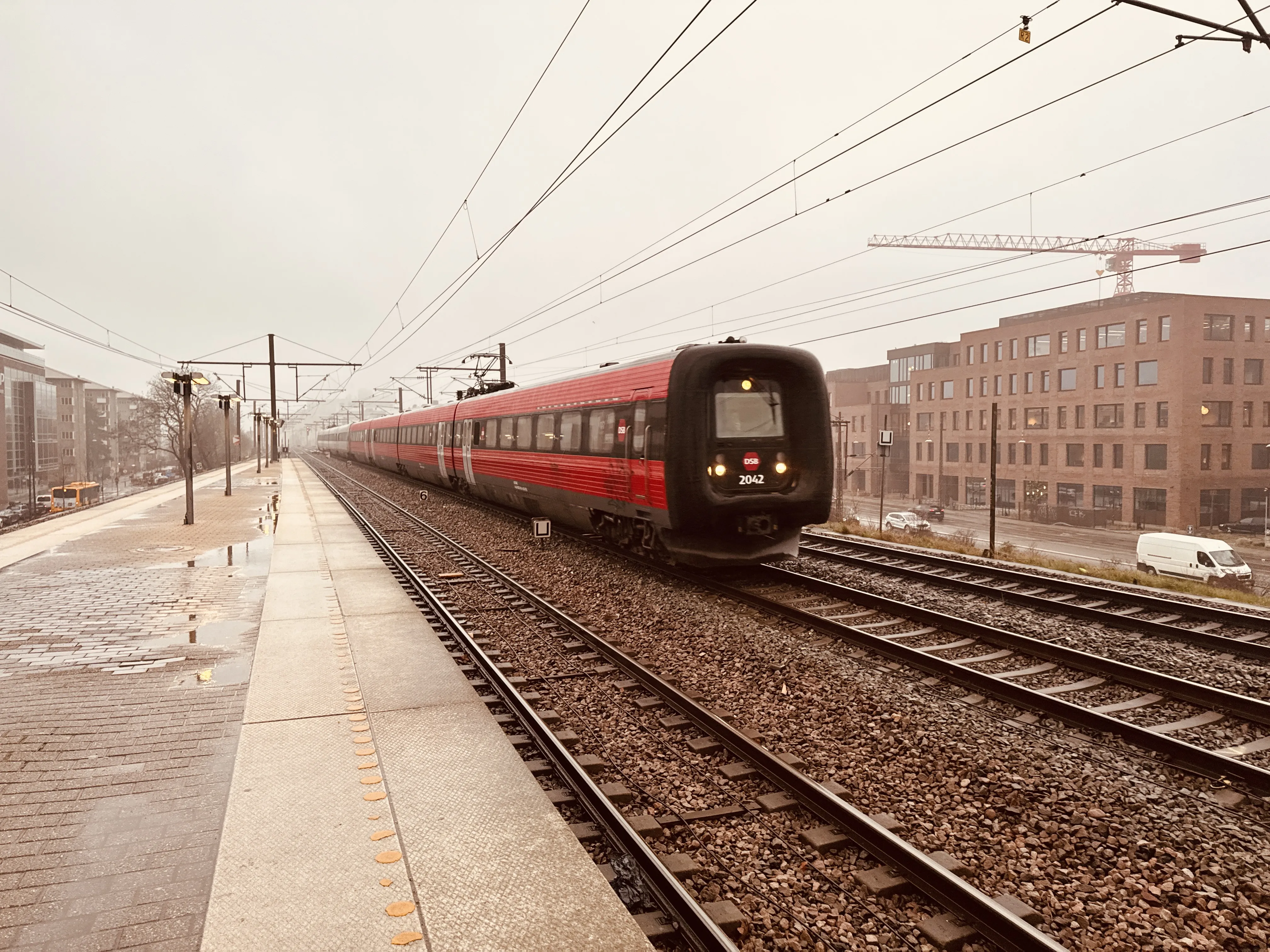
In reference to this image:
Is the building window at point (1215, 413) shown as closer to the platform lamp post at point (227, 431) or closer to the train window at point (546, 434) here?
the train window at point (546, 434)

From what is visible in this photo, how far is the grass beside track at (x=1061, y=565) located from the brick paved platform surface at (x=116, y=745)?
454 inches

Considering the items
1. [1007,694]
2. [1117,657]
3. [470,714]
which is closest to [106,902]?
[470,714]

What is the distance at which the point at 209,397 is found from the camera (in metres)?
63.5

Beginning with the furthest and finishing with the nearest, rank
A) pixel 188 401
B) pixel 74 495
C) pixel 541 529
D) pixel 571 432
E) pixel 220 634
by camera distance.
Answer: pixel 74 495
pixel 188 401
pixel 541 529
pixel 571 432
pixel 220 634

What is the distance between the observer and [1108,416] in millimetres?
47406

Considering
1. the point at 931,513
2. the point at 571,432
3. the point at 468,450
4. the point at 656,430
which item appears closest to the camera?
the point at 656,430

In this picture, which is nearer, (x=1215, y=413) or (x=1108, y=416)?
(x=1215, y=413)

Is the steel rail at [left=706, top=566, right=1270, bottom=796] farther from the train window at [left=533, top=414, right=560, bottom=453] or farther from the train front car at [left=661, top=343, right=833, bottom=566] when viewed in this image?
the train window at [left=533, top=414, right=560, bottom=453]

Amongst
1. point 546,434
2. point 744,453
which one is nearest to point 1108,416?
point 546,434

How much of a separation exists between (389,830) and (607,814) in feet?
3.86

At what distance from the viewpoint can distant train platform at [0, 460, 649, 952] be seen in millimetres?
3170

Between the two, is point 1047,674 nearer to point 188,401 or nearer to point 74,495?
point 188,401

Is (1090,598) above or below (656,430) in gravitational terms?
below

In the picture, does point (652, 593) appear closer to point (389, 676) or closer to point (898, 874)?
point (389, 676)
